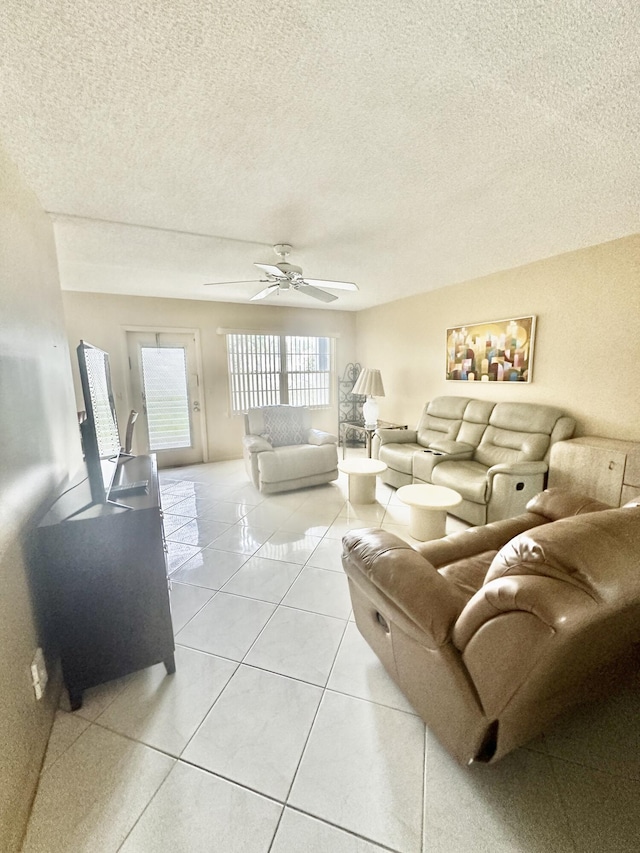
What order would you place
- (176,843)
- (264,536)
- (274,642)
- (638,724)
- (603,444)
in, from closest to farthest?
(176,843) < (638,724) < (274,642) < (603,444) < (264,536)

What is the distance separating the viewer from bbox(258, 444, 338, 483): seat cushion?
148 inches

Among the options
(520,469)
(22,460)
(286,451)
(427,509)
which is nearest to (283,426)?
(286,451)

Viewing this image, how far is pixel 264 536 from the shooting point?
2865mm

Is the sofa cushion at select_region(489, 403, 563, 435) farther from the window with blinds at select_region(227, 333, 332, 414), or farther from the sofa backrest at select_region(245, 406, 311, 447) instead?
the window with blinds at select_region(227, 333, 332, 414)

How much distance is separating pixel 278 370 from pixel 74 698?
4683 millimetres

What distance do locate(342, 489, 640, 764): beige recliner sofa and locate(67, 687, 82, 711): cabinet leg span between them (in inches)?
49.7

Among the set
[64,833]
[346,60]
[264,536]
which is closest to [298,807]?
[64,833]

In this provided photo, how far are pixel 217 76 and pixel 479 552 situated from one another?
2.31 metres

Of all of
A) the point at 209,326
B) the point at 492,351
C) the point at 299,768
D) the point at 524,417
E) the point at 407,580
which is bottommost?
the point at 299,768

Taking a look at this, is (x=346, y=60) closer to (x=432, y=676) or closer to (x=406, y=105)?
(x=406, y=105)

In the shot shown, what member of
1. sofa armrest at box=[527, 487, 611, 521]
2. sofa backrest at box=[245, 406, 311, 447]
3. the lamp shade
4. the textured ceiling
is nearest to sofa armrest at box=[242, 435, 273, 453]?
sofa backrest at box=[245, 406, 311, 447]

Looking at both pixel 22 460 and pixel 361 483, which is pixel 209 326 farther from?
pixel 22 460

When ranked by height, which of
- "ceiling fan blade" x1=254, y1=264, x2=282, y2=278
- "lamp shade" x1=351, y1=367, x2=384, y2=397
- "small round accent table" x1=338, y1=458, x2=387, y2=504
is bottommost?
"small round accent table" x1=338, y1=458, x2=387, y2=504

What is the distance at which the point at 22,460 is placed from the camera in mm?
1345
